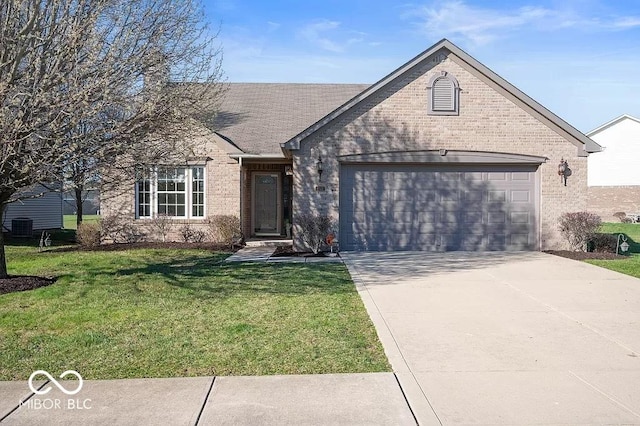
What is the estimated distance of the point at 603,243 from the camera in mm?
15680

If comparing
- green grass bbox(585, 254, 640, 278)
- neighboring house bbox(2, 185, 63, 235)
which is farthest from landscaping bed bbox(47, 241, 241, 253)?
green grass bbox(585, 254, 640, 278)

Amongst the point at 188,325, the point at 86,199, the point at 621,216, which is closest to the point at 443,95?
the point at 188,325

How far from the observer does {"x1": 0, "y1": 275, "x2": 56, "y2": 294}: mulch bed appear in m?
9.55

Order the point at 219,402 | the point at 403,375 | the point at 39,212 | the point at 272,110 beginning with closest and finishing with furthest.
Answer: the point at 219,402 < the point at 403,375 < the point at 272,110 < the point at 39,212

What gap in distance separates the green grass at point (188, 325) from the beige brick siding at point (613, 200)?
122 feet

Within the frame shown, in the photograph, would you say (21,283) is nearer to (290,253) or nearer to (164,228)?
(290,253)

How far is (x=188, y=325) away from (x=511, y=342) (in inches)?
158

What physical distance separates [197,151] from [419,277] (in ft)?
30.5

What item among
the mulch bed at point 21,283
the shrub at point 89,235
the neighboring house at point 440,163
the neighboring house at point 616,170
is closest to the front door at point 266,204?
the neighboring house at point 440,163

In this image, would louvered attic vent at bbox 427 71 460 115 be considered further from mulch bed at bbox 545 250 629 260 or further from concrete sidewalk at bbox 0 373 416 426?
concrete sidewalk at bbox 0 373 416 426

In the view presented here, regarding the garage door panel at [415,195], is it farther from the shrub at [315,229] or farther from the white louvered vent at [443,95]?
the white louvered vent at [443,95]

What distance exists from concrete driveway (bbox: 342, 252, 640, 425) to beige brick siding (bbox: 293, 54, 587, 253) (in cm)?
452

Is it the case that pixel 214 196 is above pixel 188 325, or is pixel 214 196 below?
above

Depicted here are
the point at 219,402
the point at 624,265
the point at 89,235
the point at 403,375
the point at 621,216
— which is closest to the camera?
the point at 219,402
